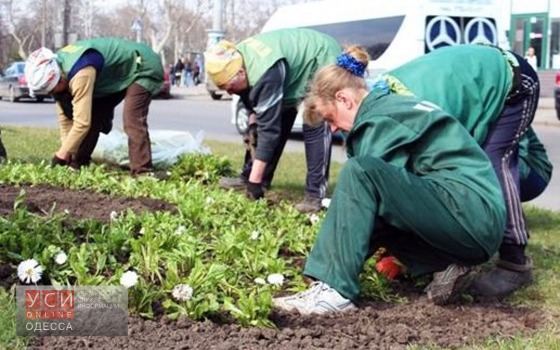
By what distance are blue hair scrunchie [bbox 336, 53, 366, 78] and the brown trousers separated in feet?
12.9

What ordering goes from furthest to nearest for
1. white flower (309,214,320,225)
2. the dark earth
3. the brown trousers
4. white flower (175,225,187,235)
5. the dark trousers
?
the brown trousers, white flower (309,214,320,225), white flower (175,225,187,235), the dark trousers, the dark earth

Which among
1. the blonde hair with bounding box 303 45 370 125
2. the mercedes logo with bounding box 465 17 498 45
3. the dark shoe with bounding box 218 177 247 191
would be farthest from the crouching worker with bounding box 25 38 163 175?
the mercedes logo with bounding box 465 17 498 45

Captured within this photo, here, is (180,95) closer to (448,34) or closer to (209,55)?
(448,34)

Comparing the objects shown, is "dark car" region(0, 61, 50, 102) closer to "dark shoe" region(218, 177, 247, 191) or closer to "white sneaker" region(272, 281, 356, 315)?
"dark shoe" region(218, 177, 247, 191)

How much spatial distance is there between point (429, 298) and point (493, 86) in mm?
1069

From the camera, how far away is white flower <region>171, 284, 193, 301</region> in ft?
11.5

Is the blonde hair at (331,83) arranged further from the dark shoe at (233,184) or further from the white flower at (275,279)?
the dark shoe at (233,184)

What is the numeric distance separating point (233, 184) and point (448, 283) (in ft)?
11.7

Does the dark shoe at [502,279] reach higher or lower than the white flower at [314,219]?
lower

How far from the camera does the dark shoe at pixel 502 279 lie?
4297 mm

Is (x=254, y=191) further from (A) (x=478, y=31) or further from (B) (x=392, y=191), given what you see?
(A) (x=478, y=31)

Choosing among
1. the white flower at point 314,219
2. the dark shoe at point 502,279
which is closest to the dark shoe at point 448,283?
the dark shoe at point 502,279

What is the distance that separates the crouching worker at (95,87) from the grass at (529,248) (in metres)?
1.29

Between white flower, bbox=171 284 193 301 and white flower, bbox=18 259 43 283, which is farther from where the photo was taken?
white flower, bbox=18 259 43 283
